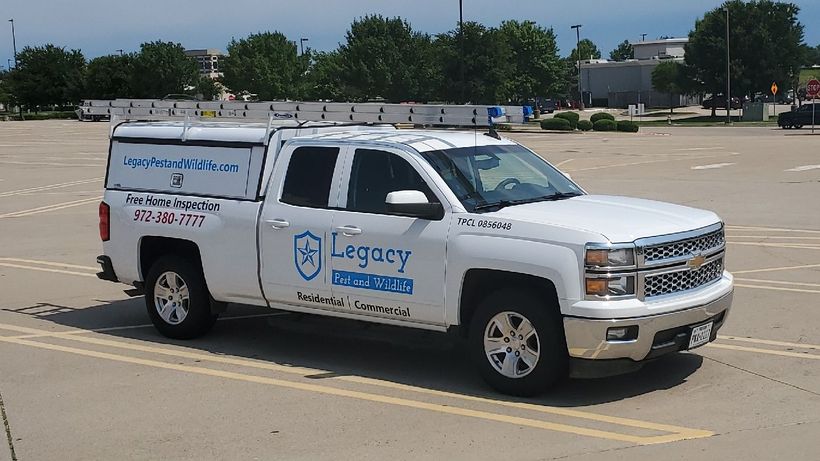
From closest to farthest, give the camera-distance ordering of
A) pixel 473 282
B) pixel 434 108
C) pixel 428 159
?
1. pixel 473 282
2. pixel 428 159
3. pixel 434 108

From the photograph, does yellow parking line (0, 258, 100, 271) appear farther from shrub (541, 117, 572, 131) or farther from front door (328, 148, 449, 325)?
shrub (541, 117, 572, 131)

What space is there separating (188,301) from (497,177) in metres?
3.04

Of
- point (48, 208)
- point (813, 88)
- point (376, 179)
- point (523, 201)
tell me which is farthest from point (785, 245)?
point (813, 88)

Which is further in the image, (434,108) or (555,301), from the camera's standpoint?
(434,108)

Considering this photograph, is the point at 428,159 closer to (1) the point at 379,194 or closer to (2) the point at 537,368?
(1) the point at 379,194

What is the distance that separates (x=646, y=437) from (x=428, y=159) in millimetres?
2725

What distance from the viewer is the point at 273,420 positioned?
22.8 ft

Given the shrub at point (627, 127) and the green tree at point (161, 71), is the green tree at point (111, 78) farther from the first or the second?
the shrub at point (627, 127)

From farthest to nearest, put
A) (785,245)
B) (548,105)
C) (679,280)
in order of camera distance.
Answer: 1. (548,105)
2. (785,245)
3. (679,280)

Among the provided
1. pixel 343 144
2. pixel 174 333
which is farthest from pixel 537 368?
pixel 174 333

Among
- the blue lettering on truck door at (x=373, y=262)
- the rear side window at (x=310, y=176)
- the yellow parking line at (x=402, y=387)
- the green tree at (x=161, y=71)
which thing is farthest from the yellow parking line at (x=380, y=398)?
the green tree at (x=161, y=71)

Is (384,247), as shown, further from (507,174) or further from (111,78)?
(111,78)

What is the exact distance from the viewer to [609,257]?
22.4ft

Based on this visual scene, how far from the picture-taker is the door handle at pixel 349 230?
7.93m
